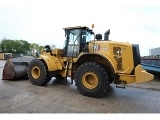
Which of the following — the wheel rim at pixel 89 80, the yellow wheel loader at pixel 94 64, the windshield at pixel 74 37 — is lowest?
the wheel rim at pixel 89 80

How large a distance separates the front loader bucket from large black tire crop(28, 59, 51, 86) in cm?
85

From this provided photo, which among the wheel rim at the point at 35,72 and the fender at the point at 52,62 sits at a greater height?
the fender at the point at 52,62

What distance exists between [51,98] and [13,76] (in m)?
2.98

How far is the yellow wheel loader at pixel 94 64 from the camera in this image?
5180 mm

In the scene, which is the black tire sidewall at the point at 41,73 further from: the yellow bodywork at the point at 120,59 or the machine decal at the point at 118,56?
the machine decal at the point at 118,56

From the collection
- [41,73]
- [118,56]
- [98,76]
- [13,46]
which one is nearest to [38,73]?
[41,73]

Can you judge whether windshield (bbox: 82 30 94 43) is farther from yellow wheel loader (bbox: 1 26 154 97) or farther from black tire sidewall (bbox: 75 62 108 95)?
black tire sidewall (bbox: 75 62 108 95)

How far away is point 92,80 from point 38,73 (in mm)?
2401

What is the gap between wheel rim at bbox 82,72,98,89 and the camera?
17.6 ft

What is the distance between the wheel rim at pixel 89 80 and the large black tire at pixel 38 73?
1682 mm

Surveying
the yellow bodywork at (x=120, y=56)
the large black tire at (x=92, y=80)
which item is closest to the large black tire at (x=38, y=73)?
→ the large black tire at (x=92, y=80)

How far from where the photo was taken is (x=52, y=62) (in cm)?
656

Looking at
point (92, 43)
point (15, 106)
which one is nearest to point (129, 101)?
point (92, 43)

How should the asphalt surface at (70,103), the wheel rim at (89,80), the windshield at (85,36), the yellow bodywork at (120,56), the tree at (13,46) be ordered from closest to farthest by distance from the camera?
1. the asphalt surface at (70,103)
2. the yellow bodywork at (120,56)
3. the wheel rim at (89,80)
4. the windshield at (85,36)
5. the tree at (13,46)
